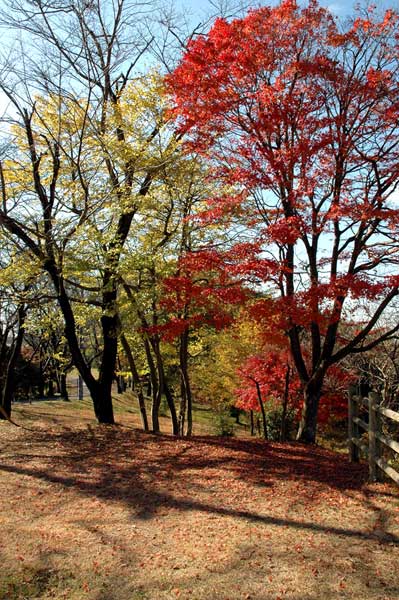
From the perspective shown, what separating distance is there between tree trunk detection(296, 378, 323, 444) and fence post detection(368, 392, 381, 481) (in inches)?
185

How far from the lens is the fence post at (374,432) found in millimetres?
6605

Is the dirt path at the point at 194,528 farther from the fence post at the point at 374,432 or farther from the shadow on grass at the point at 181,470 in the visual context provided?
the fence post at the point at 374,432

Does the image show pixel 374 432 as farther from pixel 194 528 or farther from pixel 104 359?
pixel 104 359

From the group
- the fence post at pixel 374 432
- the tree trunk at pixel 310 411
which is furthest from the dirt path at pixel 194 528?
the tree trunk at pixel 310 411

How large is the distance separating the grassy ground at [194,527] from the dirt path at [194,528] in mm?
16

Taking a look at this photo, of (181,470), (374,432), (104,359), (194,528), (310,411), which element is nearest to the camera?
(194,528)

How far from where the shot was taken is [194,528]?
538 cm

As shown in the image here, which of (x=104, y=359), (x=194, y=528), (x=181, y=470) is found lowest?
(x=194, y=528)

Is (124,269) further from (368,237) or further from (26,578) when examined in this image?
(26,578)

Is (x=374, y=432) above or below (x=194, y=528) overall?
above

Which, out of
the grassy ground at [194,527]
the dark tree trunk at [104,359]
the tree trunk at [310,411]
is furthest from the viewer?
the dark tree trunk at [104,359]

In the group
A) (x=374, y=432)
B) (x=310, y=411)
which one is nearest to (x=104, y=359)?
(x=310, y=411)

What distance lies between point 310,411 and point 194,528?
6927 millimetres

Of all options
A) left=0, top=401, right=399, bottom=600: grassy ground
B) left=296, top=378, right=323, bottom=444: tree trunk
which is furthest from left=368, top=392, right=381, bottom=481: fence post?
left=296, top=378, right=323, bottom=444: tree trunk
